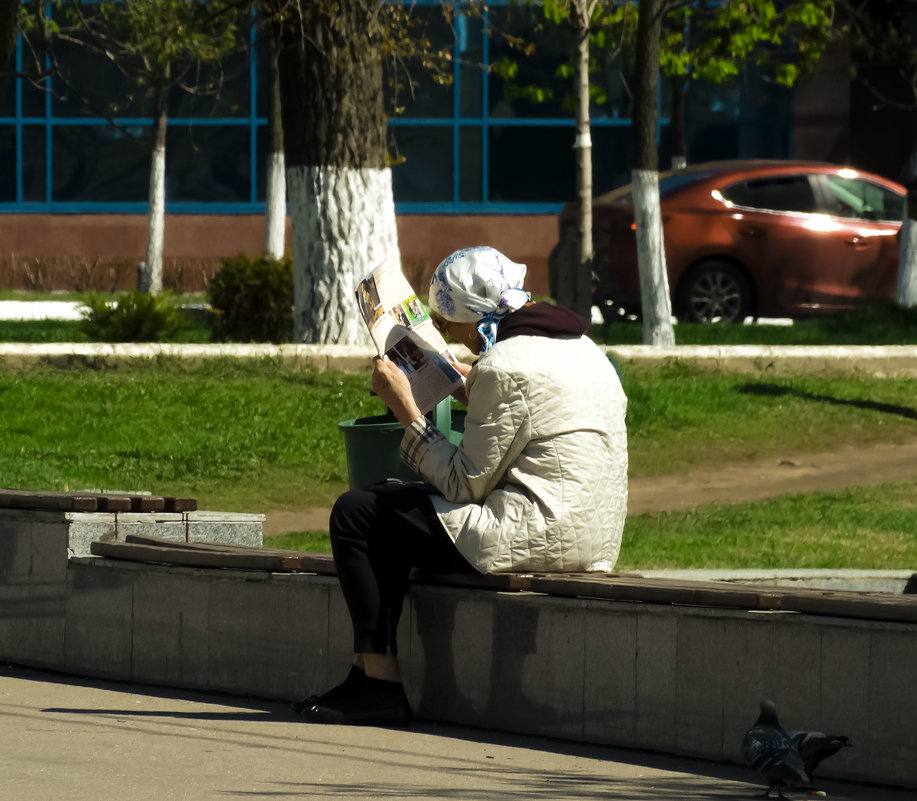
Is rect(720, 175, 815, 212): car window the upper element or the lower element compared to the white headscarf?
upper

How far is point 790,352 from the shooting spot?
14203 millimetres

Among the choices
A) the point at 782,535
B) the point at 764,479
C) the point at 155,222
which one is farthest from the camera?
the point at 155,222

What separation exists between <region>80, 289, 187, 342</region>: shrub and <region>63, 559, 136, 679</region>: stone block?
9315 mm

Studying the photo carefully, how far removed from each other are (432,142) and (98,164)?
5100mm

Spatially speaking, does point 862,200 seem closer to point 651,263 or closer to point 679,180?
point 679,180

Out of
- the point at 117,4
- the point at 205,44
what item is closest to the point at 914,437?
the point at 205,44

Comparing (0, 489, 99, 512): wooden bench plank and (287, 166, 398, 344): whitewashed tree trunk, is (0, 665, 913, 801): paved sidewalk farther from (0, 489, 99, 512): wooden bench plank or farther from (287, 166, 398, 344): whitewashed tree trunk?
(287, 166, 398, 344): whitewashed tree trunk

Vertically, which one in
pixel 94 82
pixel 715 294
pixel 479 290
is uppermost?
pixel 94 82

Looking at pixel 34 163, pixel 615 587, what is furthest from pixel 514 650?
pixel 34 163

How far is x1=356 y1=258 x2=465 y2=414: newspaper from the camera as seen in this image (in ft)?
18.5

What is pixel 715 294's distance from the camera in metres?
18.4

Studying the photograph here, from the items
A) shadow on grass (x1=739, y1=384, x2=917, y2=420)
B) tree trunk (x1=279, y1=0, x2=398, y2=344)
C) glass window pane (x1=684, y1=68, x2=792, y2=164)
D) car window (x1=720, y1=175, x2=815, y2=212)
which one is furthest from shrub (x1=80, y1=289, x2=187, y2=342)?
glass window pane (x1=684, y1=68, x2=792, y2=164)

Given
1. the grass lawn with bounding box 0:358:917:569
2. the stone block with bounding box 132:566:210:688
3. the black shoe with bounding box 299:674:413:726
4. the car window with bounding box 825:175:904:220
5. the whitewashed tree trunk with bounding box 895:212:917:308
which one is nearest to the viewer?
the black shoe with bounding box 299:674:413:726

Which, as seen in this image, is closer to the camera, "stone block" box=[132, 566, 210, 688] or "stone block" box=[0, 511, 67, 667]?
"stone block" box=[132, 566, 210, 688]
